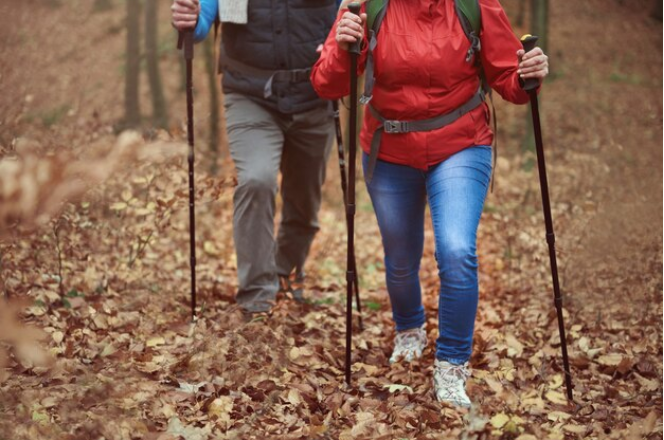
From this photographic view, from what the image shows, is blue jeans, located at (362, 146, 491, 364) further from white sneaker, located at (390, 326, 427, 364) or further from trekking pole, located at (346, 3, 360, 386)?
white sneaker, located at (390, 326, 427, 364)

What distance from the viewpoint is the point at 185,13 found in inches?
188

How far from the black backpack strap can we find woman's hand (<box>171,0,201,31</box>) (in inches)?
54.5

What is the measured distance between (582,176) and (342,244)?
4146 millimetres

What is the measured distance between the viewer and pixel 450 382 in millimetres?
4059

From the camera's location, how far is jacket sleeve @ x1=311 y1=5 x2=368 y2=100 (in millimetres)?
4148

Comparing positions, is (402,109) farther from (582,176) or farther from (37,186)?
(582,176)

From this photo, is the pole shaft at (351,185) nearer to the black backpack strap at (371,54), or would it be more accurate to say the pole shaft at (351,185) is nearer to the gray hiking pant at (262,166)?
the black backpack strap at (371,54)

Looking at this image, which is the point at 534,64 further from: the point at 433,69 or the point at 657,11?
the point at 657,11

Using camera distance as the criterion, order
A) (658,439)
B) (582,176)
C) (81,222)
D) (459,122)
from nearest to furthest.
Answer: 1. (658,439)
2. (459,122)
3. (81,222)
4. (582,176)

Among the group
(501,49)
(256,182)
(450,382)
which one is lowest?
(450,382)

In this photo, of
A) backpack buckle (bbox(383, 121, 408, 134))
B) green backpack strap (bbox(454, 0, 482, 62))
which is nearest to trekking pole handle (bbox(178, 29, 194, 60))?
backpack buckle (bbox(383, 121, 408, 134))

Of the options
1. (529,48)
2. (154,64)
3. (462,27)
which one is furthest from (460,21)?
(154,64)

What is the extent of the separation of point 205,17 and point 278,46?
1.78 feet

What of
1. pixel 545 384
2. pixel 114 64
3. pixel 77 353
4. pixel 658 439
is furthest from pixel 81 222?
pixel 114 64
